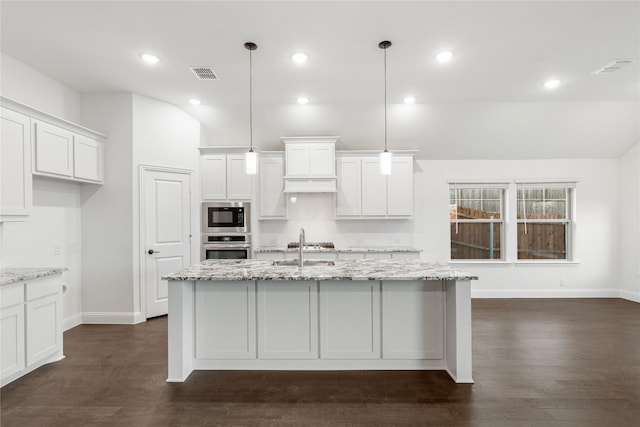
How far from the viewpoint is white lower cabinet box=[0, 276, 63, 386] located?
2594mm

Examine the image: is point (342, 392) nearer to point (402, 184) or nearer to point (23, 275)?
point (23, 275)

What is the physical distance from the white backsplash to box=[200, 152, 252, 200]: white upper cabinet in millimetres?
834

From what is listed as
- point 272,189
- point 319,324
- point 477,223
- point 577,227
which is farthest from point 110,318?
point 577,227

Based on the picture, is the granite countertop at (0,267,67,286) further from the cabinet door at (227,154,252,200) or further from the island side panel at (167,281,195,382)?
the cabinet door at (227,154,252,200)

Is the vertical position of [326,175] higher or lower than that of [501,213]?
higher

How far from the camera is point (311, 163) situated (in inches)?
202

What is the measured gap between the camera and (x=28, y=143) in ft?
10.3

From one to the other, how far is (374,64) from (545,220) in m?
4.48

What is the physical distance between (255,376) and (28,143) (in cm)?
312

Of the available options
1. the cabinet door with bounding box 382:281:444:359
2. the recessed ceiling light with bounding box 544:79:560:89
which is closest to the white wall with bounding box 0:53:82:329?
the cabinet door with bounding box 382:281:444:359

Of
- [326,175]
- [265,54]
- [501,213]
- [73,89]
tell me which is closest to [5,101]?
[73,89]

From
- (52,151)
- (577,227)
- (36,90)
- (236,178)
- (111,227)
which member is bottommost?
(577,227)

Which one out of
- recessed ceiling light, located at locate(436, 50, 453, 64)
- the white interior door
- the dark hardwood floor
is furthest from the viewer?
the white interior door

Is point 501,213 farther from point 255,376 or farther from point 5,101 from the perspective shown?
point 5,101
